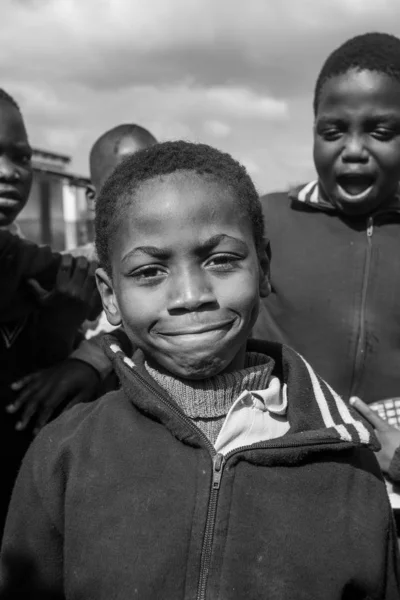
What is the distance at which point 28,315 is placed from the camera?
206 cm

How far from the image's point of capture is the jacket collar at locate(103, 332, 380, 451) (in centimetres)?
140

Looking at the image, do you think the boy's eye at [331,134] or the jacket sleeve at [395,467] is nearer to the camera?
the jacket sleeve at [395,467]

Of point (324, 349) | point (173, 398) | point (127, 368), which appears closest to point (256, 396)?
point (173, 398)

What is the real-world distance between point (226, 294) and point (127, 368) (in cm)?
28

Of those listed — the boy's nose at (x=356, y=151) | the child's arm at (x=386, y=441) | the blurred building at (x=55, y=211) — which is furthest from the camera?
the blurred building at (x=55, y=211)

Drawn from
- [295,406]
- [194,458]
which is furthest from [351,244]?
[194,458]

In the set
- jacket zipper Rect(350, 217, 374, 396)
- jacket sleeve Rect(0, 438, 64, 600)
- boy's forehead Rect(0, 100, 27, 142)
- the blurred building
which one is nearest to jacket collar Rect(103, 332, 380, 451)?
jacket sleeve Rect(0, 438, 64, 600)

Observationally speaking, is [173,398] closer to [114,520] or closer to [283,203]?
[114,520]

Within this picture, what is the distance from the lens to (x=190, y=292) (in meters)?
1.40

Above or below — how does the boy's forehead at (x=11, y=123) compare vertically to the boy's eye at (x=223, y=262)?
above

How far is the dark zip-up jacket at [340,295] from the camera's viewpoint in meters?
2.23

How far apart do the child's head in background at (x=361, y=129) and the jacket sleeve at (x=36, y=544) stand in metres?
1.35

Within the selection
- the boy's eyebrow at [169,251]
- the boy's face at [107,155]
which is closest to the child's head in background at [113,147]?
the boy's face at [107,155]

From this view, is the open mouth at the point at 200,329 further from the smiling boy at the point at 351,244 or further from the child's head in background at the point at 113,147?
the child's head in background at the point at 113,147
